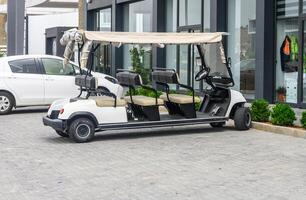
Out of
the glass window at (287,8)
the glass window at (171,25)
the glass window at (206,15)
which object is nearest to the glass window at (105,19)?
the glass window at (171,25)

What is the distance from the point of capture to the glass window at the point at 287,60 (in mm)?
15266

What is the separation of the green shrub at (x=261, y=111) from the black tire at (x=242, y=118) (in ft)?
1.44

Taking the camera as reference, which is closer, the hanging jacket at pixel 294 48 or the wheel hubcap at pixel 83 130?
the wheel hubcap at pixel 83 130

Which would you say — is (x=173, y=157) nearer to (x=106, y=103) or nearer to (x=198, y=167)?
(x=198, y=167)

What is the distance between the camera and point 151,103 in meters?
11.2

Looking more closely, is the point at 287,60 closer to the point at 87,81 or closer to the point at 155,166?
the point at 87,81

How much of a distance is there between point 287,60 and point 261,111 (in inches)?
141

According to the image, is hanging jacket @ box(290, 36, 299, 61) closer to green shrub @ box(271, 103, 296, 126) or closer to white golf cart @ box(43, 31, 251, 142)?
white golf cart @ box(43, 31, 251, 142)

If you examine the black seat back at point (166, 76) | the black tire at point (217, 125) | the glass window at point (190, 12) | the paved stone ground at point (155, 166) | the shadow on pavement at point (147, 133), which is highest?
the glass window at point (190, 12)

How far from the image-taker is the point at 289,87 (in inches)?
609

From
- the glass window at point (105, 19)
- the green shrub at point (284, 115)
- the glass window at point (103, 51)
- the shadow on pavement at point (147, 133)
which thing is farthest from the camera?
the glass window at point (105, 19)

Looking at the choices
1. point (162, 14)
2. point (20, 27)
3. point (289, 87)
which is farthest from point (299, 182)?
point (20, 27)

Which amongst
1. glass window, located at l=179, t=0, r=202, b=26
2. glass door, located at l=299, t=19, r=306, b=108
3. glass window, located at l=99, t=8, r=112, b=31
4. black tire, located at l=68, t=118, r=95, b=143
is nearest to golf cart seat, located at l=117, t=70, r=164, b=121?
black tire, located at l=68, t=118, r=95, b=143

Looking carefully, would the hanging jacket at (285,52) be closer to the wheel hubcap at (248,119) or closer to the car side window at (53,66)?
the wheel hubcap at (248,119)
